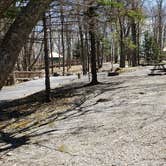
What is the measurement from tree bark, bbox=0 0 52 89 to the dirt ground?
134 inches

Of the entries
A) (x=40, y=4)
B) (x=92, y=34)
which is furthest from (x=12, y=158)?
(x=92, y=34)

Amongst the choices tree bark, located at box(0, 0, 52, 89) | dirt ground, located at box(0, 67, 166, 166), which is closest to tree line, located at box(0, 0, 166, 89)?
tree bark, located at box(0, 0, 52, 89)

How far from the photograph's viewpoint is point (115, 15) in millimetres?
17891

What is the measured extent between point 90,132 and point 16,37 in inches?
222

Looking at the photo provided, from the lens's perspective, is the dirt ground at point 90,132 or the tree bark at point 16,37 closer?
the tree bark at point 16,37

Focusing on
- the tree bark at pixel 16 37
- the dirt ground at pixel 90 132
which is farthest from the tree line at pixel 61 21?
the dirt ground at pixel 90 132

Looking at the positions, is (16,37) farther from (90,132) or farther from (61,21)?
(61,21)

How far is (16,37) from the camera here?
13.8 feet

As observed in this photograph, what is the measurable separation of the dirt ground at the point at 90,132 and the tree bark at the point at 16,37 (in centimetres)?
340

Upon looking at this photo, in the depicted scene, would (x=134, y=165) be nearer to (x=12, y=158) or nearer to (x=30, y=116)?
(x=12, y=158)

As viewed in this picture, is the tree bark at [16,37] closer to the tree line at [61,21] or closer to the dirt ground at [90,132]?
the tree line at [61,21]

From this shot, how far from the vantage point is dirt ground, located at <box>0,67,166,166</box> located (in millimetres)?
7538

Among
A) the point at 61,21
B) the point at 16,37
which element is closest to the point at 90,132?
the point at 16,37

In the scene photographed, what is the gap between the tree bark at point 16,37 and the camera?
4.07 meters
